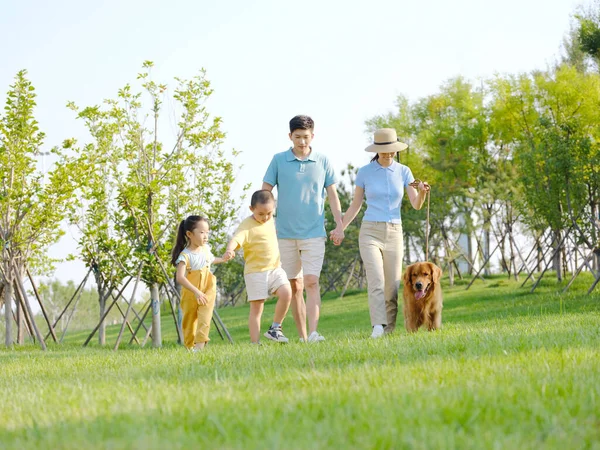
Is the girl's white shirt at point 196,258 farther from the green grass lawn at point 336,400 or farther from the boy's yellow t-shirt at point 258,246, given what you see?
the green grass lawn at point 336,400

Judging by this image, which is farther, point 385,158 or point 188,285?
point 385,158

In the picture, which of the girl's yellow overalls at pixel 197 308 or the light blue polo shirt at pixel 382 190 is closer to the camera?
the light blue polo shirt at pixel 382 190

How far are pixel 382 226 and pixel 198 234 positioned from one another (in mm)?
2025

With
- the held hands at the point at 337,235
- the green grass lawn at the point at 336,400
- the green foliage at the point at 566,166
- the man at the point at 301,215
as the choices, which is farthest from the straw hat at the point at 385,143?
the green foliage at the point at 566,166

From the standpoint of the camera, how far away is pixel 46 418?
3.56 m

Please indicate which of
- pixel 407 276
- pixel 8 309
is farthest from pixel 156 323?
pixel 407 276

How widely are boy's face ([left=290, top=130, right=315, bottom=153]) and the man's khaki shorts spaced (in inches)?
39.4

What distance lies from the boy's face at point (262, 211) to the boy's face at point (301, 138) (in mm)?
721

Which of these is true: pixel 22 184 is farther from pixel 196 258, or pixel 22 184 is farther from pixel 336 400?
pixel 336 400

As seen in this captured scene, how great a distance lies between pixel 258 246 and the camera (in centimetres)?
795

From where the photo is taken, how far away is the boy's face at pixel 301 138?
8.12 m

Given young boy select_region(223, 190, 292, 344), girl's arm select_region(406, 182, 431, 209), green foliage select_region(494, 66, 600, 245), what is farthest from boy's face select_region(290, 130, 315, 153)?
green foliage select_region(494, 66, 600, 245)

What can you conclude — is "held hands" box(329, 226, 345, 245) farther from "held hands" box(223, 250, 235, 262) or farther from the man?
"held hands" box(223, 250, 235, 262)

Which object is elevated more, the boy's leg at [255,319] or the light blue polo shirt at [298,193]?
the light blue polo shirt at [298,193]
